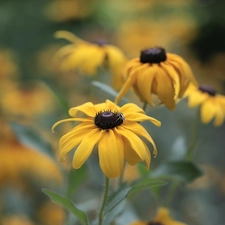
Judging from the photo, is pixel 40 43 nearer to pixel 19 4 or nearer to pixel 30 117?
pixel 19 4

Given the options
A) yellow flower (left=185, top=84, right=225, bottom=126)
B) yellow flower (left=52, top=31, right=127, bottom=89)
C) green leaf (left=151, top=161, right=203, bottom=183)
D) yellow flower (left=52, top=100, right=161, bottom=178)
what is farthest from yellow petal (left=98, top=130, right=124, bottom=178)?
yellow flower (left=52, top=31, right=127, bottom=89)

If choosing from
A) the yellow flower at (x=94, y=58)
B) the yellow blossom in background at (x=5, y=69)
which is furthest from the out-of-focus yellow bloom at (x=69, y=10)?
the yellow flower at (x=94, y=58)

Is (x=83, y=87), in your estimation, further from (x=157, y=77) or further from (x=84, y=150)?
(x=84, y=150)

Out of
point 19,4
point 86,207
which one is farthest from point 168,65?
point 19,4

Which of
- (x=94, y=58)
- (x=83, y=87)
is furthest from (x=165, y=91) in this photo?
(x=83, y=87)

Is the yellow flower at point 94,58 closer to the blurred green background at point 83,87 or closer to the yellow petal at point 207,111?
the blurred green background at point 83,87

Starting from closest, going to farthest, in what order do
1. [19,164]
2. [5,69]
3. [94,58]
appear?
1. [94,58]
2. [19,164]
3. [5,69]

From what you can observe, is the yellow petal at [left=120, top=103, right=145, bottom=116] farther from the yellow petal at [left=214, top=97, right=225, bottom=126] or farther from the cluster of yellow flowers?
the yellow petal at [left=214, top=97, right=225, bottom=126]
